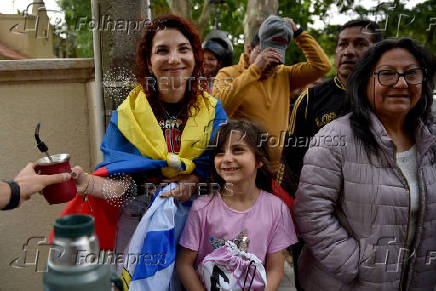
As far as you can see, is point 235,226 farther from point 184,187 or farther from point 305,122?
point 305,122

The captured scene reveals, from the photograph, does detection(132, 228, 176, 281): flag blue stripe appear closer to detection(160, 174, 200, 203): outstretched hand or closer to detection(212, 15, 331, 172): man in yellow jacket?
detection(160, 174, 200, 203): outstretched hand

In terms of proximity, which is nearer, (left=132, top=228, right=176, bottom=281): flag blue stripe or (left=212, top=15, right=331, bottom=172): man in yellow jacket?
(left=132, top=228, right=176, bottom=281): flag blue stripe

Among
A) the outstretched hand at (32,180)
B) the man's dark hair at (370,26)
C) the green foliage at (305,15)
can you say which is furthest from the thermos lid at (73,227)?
the green foliage at (305,15)

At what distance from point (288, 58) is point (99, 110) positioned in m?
7.07

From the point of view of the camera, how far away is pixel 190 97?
214 cm

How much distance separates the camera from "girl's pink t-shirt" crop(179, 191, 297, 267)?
1901mm

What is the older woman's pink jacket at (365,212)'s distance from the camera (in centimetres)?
184

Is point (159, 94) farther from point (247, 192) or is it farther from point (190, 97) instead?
point (247, 192)

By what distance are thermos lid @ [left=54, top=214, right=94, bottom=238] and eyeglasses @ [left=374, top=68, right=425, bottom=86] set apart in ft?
4.93

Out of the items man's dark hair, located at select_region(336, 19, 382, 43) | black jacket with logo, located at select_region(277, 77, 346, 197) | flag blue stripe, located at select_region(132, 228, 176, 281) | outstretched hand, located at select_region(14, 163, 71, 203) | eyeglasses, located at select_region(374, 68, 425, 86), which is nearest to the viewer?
outstretched hand, located at select_region(14, 163, 71, 203)

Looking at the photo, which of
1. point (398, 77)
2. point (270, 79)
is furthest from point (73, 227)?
point (270, 79)

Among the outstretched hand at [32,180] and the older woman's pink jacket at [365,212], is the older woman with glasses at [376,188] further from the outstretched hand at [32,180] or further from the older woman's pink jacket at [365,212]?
the outstretched hand at [32,180]

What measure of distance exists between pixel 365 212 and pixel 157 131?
1073 millimetres

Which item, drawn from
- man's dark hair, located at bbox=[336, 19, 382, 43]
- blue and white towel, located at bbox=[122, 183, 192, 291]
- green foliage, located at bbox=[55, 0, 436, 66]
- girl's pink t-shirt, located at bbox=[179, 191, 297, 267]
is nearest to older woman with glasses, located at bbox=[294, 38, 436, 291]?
girl's pink t-shirt, located at bbox=[179, 191, 297, 267]
